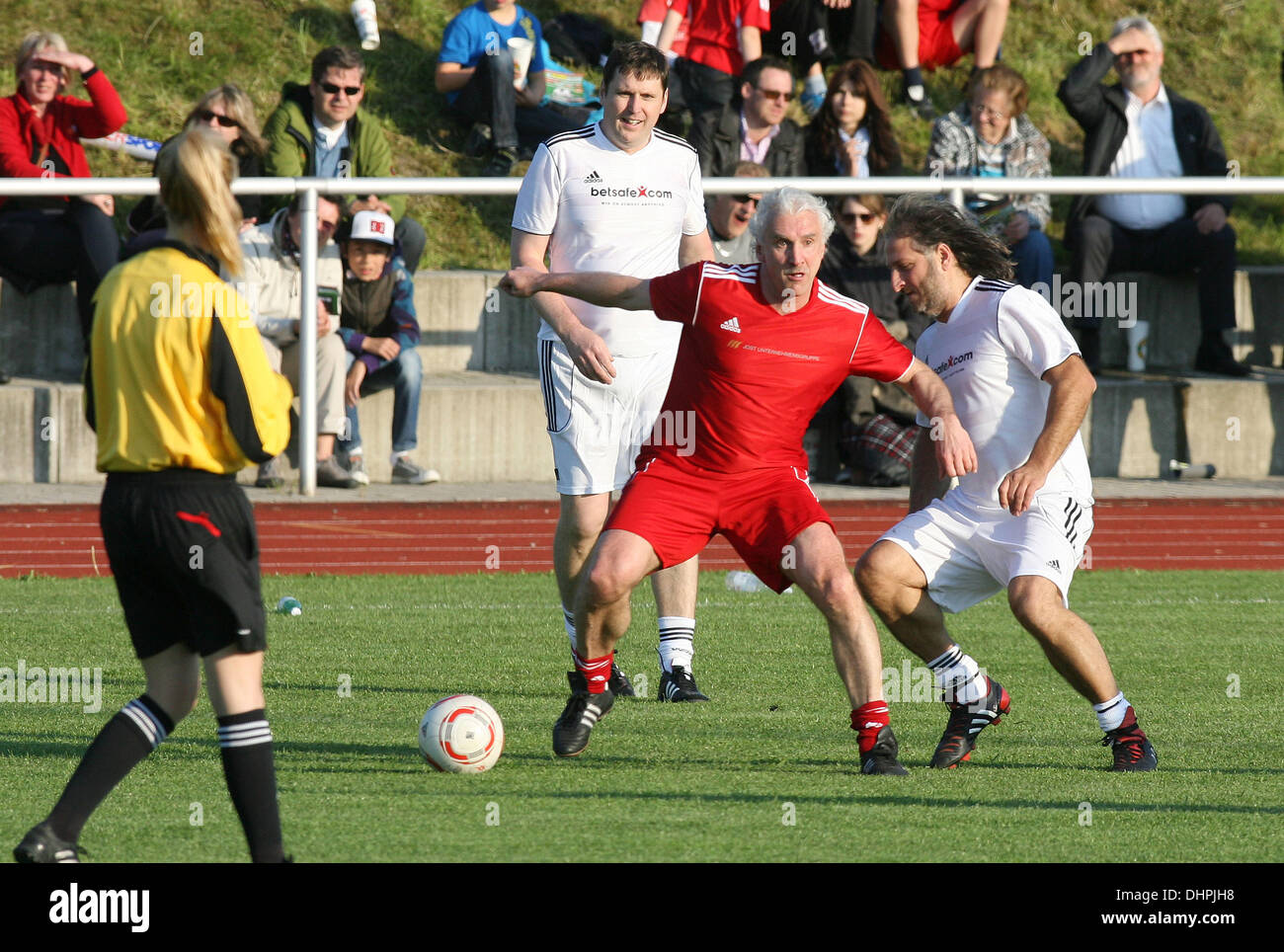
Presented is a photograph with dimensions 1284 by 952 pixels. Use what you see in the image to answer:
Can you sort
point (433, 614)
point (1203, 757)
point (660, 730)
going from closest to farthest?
point (1203, 757), point (660, 730), point (433, 614)

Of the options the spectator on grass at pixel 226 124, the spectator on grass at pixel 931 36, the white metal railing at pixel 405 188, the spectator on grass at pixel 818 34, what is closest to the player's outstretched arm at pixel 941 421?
the white metal railing at pixel 405 188

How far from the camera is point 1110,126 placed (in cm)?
1361

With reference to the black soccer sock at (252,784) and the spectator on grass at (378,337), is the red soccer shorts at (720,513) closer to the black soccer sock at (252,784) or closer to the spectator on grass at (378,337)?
the black soccer sock at (252,784)

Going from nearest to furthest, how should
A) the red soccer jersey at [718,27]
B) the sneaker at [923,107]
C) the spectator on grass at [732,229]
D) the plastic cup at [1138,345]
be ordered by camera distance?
the spectator on grass at [732,229]
the plastic cup at [1138,345]
the red soccer jersey at [718,27]
the sneaker at [923,107]

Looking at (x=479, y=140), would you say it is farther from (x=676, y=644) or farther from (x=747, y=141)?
(x=676, y=644)

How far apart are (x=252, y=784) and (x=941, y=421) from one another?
2.54 metres

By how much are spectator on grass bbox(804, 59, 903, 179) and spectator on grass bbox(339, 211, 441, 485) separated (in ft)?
10.7

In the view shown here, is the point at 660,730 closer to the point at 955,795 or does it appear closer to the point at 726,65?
the point at 955,795

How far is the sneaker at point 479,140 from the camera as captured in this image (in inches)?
588

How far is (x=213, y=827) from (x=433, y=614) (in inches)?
→ 167

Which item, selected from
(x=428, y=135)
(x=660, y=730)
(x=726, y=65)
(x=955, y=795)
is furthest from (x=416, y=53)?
(x=955, y=795)

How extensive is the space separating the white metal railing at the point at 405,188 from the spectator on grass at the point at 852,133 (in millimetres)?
356

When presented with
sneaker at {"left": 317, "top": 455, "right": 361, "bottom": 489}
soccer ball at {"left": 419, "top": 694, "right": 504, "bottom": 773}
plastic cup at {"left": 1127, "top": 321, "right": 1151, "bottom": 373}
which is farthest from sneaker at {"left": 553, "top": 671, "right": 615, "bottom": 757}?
plastic cup at {"left": 1127, "top": 321, "right": 1151, "bottom": 373}

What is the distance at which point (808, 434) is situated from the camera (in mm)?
12523
